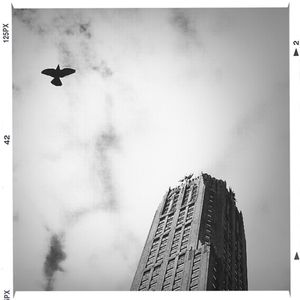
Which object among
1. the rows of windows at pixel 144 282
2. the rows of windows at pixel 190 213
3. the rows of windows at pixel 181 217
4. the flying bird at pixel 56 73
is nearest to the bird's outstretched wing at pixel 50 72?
the flying bird at pixel 56 73

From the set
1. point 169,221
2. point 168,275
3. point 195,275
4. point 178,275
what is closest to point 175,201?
point 169,221

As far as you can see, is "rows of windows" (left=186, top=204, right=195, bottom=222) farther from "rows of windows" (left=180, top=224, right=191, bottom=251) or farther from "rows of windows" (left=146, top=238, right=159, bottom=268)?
"rows of windows" (left=146, top=238, right=159, bottom=268)

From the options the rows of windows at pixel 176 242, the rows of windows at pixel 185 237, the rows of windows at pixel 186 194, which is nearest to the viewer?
the rows of windows at pixel 185 237

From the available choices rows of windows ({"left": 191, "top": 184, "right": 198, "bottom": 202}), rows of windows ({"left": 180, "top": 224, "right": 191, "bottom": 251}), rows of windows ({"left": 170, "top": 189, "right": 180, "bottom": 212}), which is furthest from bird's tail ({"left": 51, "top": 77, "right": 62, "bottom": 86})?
rows of windows ({"left": 170, "top": 189, "right": 180, "bottom": 212})

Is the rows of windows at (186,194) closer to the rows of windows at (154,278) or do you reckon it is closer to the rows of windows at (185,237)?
the rows of windows at (185,237)

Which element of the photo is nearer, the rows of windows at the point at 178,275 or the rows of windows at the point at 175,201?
the rows of windows at the point at 178,275

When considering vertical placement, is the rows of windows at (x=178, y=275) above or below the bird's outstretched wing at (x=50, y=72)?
below
